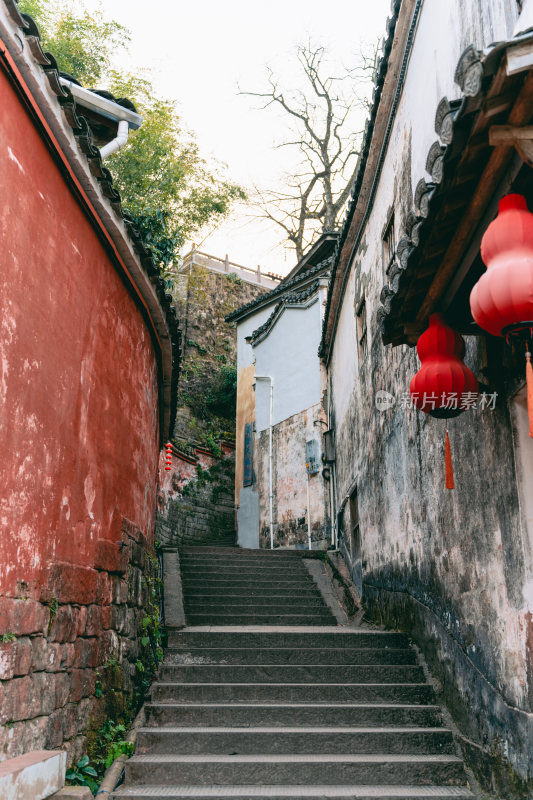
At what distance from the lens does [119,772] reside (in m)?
4.70

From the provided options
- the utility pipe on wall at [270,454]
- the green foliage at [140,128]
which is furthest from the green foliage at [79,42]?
the utility pipe on wall at [270,454]

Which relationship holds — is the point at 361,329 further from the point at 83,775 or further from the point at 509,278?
the point at 509,278

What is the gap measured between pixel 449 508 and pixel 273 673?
224 cm

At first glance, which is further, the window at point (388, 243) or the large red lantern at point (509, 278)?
the window at point (388, 243)

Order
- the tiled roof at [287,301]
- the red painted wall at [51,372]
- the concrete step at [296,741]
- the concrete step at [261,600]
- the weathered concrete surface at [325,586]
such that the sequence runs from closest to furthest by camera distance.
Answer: the red painted wall at [51,372], the concrete step at [296,741], the concrete step at [261,600], the weathered concrete surface at [325,586], the tiled roof at [287,301]

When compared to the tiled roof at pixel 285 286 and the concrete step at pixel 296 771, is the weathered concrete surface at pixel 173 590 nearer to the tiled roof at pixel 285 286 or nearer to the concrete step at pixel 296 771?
the concrete step at pixel 296 771

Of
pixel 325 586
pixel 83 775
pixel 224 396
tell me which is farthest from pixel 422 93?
pixel 224 396

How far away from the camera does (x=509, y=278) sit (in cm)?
286

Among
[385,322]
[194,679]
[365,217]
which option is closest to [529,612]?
[385,322]

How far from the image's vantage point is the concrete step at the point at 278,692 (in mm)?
5727

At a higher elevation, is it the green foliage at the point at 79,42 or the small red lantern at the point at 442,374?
the green foliage at the point at 79,42

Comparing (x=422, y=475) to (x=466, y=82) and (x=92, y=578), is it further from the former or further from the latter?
(x=466, y=82)

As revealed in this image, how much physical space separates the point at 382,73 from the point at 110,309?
369 centimetres

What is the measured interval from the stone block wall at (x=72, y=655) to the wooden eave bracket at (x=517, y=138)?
10.3ft
